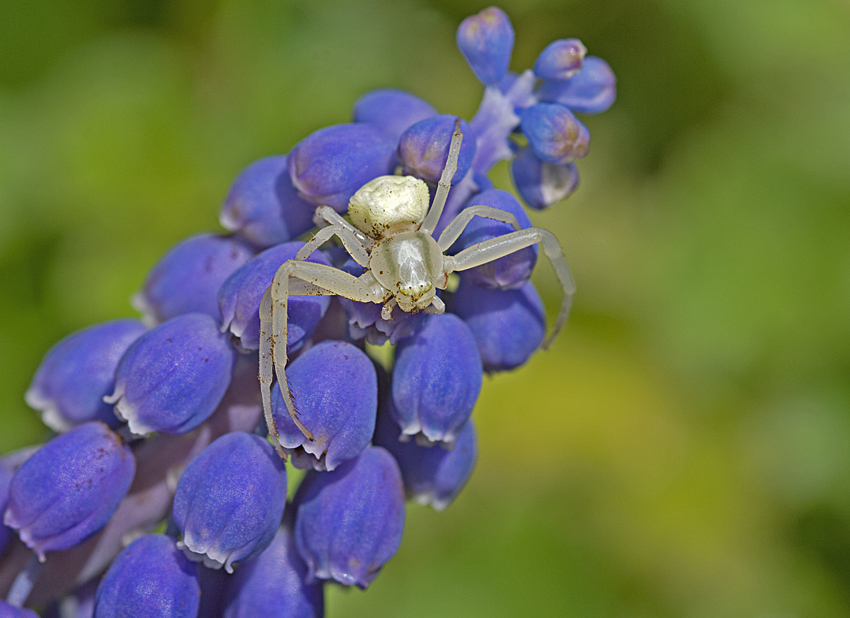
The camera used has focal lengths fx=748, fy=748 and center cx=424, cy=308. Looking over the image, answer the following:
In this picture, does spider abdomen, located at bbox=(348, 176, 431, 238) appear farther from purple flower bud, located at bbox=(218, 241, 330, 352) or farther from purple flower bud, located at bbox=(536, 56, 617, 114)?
purple flower bud, located at bbox=(536, 56, 617, 114)

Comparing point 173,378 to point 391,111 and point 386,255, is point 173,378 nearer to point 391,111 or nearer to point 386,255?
point 386,255

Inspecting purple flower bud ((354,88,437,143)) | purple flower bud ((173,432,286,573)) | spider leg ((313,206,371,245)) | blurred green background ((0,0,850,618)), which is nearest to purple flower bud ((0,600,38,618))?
purple flower bud ((173,432,286,573))

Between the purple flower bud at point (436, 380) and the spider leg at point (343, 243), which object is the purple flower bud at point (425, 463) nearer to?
the purple flower bud at point (436, 380)

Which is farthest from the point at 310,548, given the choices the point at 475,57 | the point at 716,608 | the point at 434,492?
the point at 716,608

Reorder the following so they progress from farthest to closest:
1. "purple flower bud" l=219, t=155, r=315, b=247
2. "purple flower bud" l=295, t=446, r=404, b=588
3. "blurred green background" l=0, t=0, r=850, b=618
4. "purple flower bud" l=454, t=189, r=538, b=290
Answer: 1. "blurred green background" l=0, t=0, r=850, b=618
2. "purple flower bud" l=219, t=155, r=315, b=247
3. "purple flower bud" l=454, t=189, r=538, b=290
4. "purple flower bud" l=295, t=446, r=404, b=588

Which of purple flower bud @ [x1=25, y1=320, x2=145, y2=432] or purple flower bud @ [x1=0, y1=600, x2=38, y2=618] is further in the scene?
purple flower bud @ [x1=25, y1=320, x2=145, y2=432]

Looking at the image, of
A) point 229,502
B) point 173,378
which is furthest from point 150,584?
point 173,378
